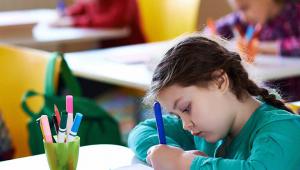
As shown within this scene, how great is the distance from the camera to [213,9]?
4840mm

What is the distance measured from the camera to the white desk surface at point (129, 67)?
250 cm

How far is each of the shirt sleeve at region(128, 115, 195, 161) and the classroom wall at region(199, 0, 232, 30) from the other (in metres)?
3.15

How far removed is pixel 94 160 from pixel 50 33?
249 cm

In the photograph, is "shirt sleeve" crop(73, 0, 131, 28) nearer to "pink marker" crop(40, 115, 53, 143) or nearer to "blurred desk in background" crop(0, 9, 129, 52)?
"blurred desk in background" crop(0, 9, 129, 52)

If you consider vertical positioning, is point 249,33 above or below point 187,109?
below

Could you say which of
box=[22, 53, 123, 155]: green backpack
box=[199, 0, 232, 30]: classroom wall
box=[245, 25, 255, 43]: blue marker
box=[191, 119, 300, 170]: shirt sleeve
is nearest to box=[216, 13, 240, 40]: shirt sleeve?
box=[245, 25, 255, 43]: blue marker

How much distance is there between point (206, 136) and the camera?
1416mm

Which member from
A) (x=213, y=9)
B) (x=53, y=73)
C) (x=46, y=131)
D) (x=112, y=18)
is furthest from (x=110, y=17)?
(x=46, y=131)

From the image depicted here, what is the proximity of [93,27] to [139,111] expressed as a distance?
0.82m

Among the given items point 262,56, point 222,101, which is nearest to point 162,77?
point 222,101

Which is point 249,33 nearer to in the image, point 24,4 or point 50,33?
point 50,33

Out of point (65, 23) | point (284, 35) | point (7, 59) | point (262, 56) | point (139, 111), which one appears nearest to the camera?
point (7, 59)

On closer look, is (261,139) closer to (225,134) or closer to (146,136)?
(225,134)

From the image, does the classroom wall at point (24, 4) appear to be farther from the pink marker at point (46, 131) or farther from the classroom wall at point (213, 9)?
the pink marker at point (46, 131)
